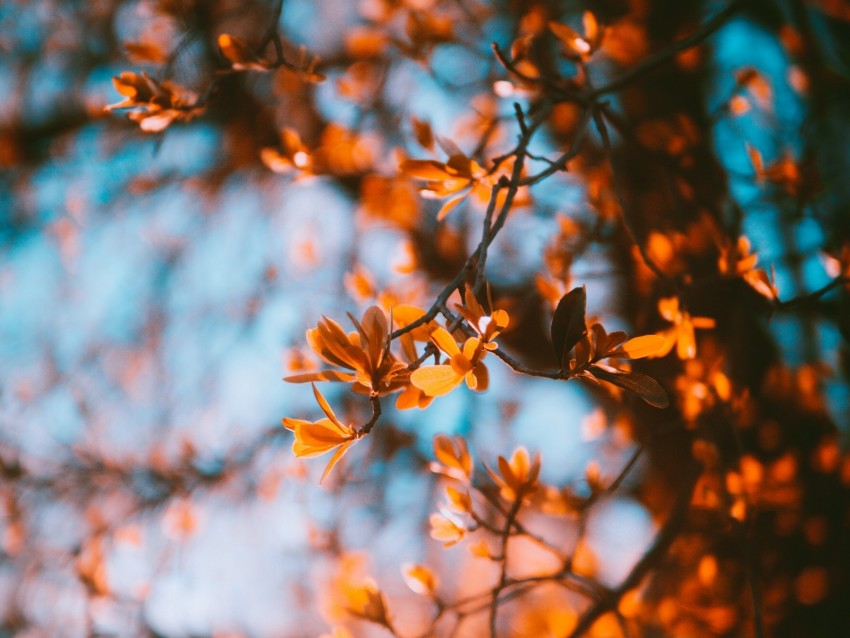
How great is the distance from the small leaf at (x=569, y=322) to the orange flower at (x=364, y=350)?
0.16m

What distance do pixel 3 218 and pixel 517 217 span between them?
2.42 m

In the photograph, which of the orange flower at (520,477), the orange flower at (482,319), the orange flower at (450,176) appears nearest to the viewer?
the orange flower at (482,319)

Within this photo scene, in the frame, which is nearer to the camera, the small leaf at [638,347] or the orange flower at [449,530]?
the small leaf at [638,347]

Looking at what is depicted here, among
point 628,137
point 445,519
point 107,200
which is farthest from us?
point 107,200

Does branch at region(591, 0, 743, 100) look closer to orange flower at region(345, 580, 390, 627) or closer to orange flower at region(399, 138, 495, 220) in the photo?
orange flower at region(399, 138, 495, 220)

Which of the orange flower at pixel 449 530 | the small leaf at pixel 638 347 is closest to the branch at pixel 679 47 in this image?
the small leaf at pixel 638 347

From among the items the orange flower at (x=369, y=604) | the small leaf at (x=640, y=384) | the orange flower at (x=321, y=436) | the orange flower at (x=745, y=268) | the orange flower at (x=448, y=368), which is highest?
the small leaf at (x=640, y=384)

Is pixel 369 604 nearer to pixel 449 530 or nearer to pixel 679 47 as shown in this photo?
pixel 449 530

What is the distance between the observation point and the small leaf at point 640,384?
522 mm

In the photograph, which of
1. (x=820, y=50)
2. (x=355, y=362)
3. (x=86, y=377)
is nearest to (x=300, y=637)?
(x=86, y=377)

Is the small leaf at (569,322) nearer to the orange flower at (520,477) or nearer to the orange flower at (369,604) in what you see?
the orange flower at (520,477)

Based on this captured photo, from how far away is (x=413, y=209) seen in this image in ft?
5.66

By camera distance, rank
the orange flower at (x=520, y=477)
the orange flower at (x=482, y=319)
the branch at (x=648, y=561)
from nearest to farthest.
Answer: the orange flower at (x=482, y=319), the orange flower at (x=520, y=477), the branch at (x=648, y=561)

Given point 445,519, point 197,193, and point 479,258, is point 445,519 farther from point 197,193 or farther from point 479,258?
point 197,193
